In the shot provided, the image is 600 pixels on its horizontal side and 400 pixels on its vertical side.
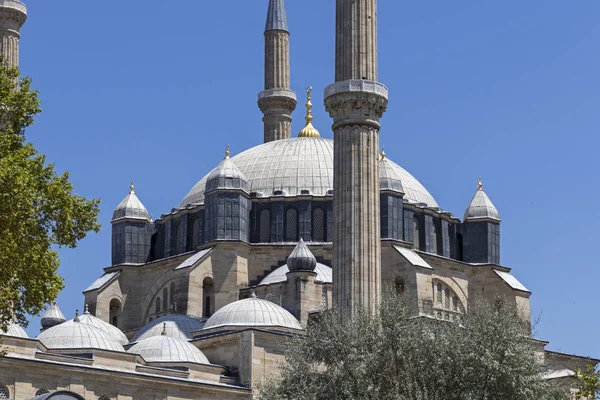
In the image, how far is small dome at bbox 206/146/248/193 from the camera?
196 feet

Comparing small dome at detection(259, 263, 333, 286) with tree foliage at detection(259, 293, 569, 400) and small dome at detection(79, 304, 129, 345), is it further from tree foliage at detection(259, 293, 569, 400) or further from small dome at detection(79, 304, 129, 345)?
tree foliage at detection(259, 293, 569, 400)

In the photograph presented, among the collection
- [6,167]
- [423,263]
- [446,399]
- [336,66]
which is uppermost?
[336,66]

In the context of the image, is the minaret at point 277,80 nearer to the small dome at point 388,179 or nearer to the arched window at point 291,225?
the arched window at point 291,225

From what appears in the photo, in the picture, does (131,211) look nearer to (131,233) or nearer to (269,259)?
(131,233)

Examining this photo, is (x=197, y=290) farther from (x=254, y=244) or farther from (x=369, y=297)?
(x=369, y=297)

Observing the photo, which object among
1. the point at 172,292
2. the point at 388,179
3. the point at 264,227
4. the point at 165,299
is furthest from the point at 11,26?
the point at 388,179

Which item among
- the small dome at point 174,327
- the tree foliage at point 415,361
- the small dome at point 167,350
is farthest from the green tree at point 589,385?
the small dome at point 174,327

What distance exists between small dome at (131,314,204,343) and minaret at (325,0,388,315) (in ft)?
27.2

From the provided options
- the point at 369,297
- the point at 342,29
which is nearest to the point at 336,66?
the point at 342,29

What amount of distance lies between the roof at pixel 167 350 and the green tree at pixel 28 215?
20624mm

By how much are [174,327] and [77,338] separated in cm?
568

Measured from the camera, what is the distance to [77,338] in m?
50.5

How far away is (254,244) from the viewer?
197 feet

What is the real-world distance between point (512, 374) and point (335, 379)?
4.44 meters
